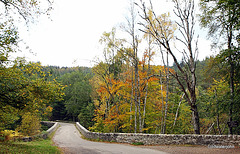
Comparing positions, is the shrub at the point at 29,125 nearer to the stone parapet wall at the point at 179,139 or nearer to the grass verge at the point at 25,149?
the grass verge at the point at 25,149

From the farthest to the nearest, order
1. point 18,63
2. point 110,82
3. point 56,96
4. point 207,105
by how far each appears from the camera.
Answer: point 110,82 < point 207,105 < point 56,96 < point 18,63

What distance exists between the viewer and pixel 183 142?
9.90 m

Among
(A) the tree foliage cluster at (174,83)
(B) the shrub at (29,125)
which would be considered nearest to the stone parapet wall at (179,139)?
(A) the tree foliage cluster at (174,83)

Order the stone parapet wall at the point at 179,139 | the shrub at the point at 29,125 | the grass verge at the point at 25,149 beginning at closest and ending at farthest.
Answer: the grass verge at the point at 25,149
the stone parapet wall at the point at 179,139
the shrub at the point at 29,125

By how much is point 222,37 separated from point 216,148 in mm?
6501

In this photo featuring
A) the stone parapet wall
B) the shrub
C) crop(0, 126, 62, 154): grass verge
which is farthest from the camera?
the shrub

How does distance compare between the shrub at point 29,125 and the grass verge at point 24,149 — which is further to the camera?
the shrub at point 29,125

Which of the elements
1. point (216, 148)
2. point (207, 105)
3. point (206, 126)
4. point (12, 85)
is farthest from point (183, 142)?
point (206, 126)

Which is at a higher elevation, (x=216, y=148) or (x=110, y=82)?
(x=110, y=82)

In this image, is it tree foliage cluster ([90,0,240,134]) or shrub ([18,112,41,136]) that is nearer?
tree foliage cluster ([90,0,240,134])

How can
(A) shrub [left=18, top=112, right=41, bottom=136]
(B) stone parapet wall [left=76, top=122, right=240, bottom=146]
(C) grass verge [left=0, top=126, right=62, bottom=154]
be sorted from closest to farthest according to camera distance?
1. (C) grass verge [left=0, top=126, right=62, bottom=154]
2. (B) stone parapet wall [left=76, top=122, right=240, bottom=146]
3. (A) shrub [left=18, top=112, right=41, bottom=136]

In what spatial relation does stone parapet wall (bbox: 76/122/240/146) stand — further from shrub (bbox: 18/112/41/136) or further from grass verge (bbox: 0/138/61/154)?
shrub (bbox: 18/112/41/136)

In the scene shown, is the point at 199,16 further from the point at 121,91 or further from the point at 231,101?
the point at 121,91

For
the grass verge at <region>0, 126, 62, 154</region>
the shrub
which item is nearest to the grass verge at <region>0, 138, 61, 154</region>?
the grass verge at <region>0, 126, 62, 154</region>
